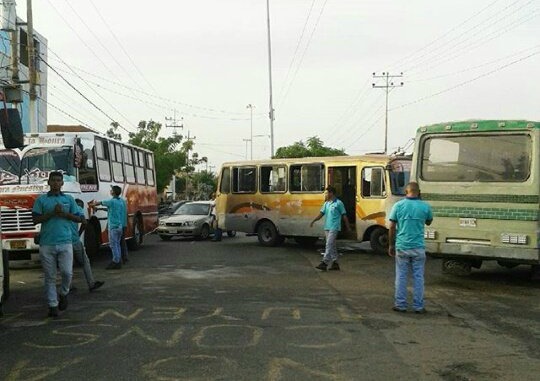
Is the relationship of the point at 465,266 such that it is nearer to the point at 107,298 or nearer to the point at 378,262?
the point at 378,262

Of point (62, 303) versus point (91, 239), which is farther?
point (91, 239)

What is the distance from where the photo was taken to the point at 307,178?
18.0m

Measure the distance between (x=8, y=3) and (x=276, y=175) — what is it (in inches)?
412

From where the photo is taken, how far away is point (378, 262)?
1457 cm

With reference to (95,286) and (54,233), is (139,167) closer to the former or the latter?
(95,286)

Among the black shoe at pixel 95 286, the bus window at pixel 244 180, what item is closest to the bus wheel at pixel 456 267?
the black shoe at pixel 95 286

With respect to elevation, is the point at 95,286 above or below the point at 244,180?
below

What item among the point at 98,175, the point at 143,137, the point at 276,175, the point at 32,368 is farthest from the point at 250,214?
the point at 143,137

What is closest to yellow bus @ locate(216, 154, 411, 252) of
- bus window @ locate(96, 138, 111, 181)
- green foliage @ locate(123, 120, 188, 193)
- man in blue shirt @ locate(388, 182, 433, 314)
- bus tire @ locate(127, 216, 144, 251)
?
bus tire @ locate(127, 216, 144, 251)

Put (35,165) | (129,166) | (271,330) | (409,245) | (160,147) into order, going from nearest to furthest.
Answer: (271,330) → (409,245) → (35,165) → (129,166) → (160,147)

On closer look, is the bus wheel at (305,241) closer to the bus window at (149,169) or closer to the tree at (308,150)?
the bus window at (149,169)

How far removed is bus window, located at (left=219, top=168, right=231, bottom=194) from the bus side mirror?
13143 millimetres

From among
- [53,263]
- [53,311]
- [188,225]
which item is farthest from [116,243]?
[188,225]

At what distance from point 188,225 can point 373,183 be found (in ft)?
28.2
